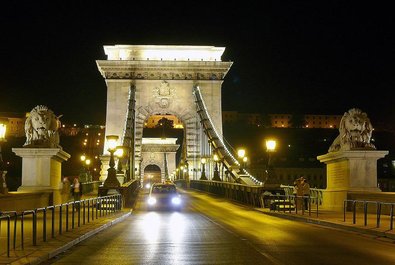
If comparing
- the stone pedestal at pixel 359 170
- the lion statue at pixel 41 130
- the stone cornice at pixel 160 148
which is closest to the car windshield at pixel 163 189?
the lion statue at pixel 41 130

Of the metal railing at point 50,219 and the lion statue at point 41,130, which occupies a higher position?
the lion statue at point 41,130

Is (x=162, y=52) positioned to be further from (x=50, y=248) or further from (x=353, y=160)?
(x=50, y=248)

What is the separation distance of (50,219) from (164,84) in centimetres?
5804

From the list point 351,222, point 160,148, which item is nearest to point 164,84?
point 160,148

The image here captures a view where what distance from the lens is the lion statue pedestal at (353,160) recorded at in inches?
1185

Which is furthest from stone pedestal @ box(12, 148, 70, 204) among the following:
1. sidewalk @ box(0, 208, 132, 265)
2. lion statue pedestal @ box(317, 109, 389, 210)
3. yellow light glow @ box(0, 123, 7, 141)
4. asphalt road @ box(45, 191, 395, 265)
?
lion statue pedestal @ box(317, 109, 389, 210)

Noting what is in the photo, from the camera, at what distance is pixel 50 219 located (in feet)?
78.3

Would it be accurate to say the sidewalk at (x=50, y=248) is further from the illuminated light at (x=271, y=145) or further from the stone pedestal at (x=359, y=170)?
the illuminated light at (x=271, y=145)

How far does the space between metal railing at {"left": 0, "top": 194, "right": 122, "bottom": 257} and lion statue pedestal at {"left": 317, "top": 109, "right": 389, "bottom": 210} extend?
10.1 meters

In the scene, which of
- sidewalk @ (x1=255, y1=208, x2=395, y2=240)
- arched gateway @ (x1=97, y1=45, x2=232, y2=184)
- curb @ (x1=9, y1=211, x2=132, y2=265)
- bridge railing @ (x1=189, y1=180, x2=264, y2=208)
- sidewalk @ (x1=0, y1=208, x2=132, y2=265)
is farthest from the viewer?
arched gateway @ (x1=97, y1=45, x2=232, y2=184)

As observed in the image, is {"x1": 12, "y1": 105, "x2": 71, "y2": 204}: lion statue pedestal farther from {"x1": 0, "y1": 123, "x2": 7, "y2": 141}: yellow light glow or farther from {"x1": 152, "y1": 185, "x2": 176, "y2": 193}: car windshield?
{"x1": 152, "y1": 185, "x2": 176, "y2": 193}: car windshield

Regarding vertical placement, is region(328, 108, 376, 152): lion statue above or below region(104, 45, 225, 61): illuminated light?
below

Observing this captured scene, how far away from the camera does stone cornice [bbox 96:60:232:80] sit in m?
80.9

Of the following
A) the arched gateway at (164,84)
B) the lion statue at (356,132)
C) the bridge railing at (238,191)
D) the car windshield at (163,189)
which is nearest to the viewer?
the lion statue at (356,132)
